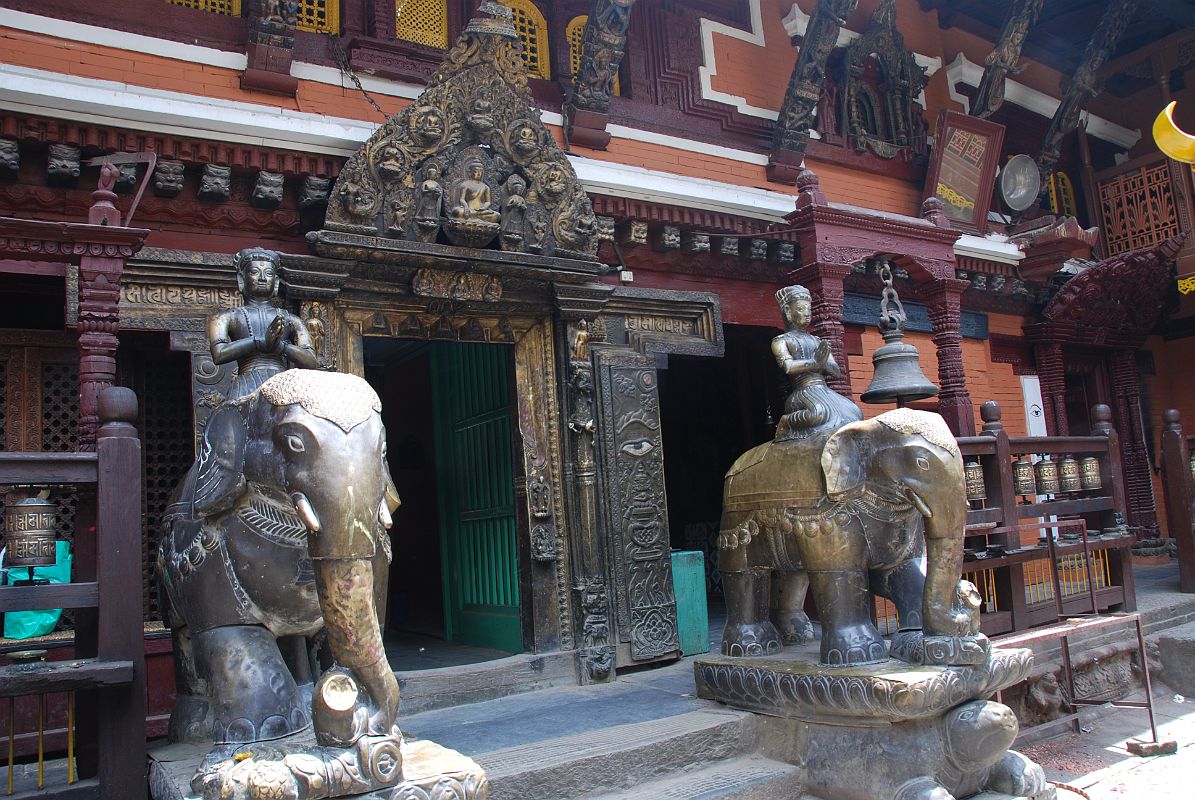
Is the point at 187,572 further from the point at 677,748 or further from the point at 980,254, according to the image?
the point at 980,254

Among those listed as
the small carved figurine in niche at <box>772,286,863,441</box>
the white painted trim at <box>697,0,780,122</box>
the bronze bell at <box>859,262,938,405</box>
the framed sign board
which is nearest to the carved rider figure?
the small carved figurine in niche at <box>772,286,863,441</box>

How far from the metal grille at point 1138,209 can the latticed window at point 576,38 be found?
6.47 m

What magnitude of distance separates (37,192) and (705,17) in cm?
532

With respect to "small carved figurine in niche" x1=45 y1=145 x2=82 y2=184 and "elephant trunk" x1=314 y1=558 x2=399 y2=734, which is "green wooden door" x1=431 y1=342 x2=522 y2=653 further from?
"elephant trunk" x1=314 y1=558 x2=399 y2=734

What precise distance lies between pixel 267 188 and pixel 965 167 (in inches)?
255

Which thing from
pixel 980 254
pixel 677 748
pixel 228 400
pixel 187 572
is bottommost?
pixel 677 748

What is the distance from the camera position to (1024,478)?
623 cm

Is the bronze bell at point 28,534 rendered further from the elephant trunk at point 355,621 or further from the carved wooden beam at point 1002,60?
the carved wooden beam at point 1002,60

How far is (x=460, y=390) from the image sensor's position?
21.9ft

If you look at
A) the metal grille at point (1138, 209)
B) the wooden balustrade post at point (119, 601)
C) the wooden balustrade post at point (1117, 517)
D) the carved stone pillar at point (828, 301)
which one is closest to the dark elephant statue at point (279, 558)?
the wooden balustrade post at point (119, 601)

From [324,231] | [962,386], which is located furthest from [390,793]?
[962,386]

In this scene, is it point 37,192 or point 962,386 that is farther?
point 962,386

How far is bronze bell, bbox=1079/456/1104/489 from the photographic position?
6.65m

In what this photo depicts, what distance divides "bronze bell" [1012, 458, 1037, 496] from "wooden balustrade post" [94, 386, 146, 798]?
5407 mm
